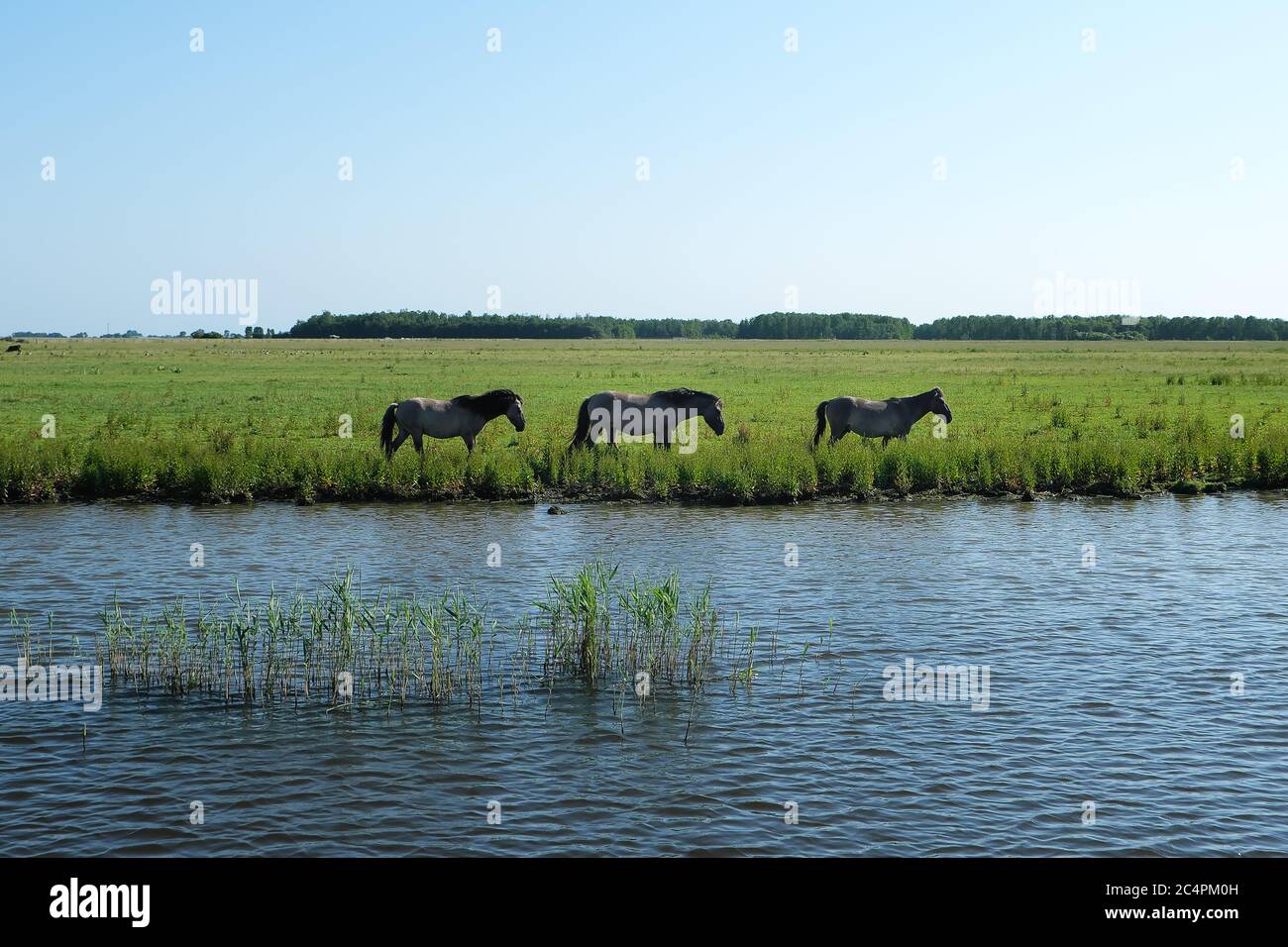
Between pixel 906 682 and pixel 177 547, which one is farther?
pixel 177 547

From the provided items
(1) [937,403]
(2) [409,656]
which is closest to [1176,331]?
(1) [937,403]

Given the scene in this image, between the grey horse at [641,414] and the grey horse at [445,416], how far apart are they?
1.48 metres

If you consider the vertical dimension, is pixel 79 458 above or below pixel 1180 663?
above

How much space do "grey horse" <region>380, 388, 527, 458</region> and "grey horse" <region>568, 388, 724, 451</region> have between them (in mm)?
1478

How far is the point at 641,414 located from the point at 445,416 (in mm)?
3948

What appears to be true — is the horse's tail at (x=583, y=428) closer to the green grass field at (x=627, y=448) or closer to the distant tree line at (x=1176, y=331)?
the green grass field at (x=627, y=448)

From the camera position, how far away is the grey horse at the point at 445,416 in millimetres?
24156

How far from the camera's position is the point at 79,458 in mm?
22453

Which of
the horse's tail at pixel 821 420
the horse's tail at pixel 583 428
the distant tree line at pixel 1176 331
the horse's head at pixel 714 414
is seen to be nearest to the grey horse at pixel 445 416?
the horse's tail at pixel 583 428

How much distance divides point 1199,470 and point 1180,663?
14294 mm

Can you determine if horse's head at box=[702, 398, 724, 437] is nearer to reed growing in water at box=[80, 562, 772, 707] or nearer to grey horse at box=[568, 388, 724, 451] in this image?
grey horse at box=[568, 388, 724, 451]

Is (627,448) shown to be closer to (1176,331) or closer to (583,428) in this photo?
(583,428)

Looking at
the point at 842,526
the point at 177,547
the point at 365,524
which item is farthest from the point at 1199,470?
the point at 177,547
